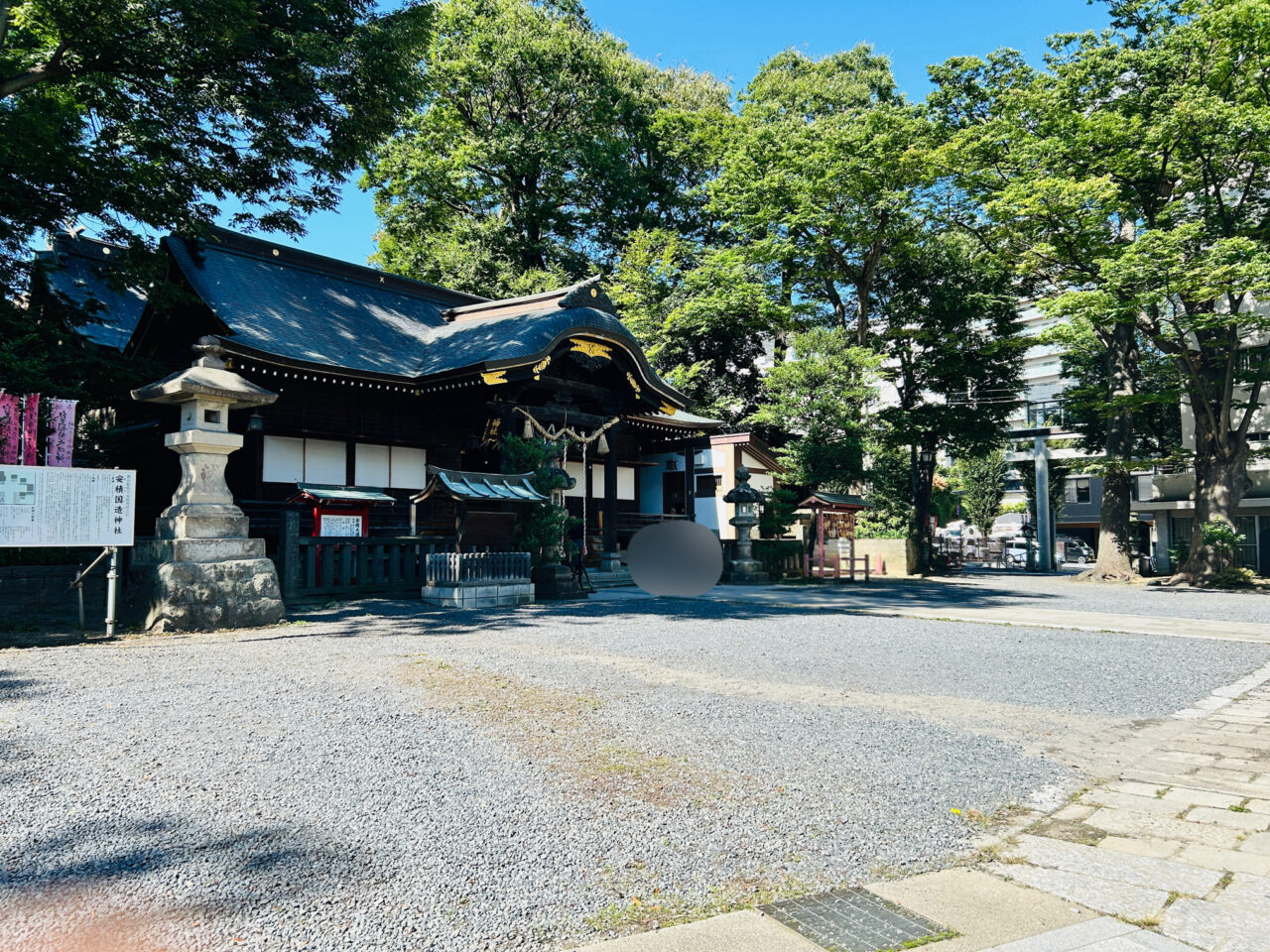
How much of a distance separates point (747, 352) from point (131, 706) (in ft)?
80.5

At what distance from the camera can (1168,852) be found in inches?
122

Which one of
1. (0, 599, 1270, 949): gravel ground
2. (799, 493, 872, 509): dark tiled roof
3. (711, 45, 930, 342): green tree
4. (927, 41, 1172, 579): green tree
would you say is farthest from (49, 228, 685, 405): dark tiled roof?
(927, 41, 1172, 579): green tree

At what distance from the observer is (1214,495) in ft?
62.2

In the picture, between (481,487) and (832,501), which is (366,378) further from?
(832,501)

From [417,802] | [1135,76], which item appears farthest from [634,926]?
[1135,76]

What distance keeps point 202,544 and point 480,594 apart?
3883 mm

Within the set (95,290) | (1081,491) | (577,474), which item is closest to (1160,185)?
(577,474)

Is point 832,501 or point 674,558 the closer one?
point 674,558

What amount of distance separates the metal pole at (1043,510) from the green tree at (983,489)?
332 inches

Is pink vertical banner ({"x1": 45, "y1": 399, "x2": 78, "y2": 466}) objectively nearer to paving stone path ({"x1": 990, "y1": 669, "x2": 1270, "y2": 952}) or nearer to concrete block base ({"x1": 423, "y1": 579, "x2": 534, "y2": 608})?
concrete block base ({"x1": 423, "y1": 579, "x2": 534, "y2": 608})

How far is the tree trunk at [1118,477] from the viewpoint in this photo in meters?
20.7

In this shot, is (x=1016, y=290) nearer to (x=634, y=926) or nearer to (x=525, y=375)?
(x=525, y=375)

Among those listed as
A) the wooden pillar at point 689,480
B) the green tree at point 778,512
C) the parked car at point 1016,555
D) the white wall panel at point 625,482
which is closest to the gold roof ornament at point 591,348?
the white wall panel at point 625,482

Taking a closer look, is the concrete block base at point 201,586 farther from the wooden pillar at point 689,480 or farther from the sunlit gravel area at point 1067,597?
the wooden pillar at point 689,480
